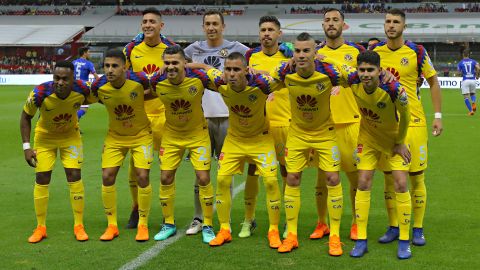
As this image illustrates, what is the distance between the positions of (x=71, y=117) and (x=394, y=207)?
3.61m

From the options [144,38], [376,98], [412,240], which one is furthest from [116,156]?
[412,240]

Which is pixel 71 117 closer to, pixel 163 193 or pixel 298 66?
pixel 163 193

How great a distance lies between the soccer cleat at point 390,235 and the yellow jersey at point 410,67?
1159 mm

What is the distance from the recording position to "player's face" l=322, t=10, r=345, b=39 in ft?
21.2

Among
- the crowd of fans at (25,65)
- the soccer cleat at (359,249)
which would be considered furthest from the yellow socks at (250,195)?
the crowd of fans at (25,65)

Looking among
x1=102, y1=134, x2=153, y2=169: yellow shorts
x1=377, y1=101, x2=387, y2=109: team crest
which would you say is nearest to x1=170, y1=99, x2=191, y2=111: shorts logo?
x1=102, y1=134, x2=153, y2=169: yellow shorts

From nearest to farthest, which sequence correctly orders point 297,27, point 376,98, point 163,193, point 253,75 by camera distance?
point 376,98 < point 253,75 < point 163,193 < point 297,27

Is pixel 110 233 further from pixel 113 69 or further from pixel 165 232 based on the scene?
pixel 113 69

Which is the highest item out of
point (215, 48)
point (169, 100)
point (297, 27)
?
point (215, 48)

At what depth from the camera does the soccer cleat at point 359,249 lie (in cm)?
587

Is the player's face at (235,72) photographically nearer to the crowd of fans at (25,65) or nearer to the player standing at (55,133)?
the player standing at (55,133)

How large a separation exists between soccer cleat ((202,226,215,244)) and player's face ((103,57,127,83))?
6.02 ft

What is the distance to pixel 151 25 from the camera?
23.2 ft

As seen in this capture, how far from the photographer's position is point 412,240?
20.8 ft
